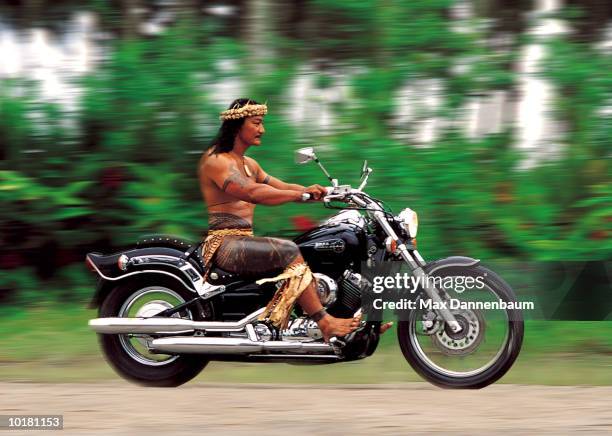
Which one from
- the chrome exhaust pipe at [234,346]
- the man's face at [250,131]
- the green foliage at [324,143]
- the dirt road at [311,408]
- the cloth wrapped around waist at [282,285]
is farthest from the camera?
the green foliage at [324,143]

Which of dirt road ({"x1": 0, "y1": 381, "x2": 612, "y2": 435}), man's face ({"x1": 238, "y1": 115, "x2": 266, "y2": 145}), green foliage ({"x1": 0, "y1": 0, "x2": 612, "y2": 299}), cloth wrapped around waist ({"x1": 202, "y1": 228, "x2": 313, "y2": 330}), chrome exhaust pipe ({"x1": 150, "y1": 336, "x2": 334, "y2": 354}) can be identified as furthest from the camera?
green foliage ({"x1": 0, "y1": 0, "x2": 612, "y2": 299})

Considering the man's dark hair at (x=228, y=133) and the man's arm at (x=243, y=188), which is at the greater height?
the man's dark hair at (x=228, y=133)

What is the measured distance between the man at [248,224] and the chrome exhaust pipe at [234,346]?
0.12 m

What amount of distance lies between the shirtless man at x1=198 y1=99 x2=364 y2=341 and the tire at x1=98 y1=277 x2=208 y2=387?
0.50 m

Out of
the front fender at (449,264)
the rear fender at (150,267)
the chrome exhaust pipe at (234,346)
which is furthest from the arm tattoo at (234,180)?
the front fender at (449,264)

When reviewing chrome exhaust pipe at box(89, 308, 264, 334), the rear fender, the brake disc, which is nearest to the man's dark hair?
the rear fender

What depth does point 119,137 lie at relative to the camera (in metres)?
9.37

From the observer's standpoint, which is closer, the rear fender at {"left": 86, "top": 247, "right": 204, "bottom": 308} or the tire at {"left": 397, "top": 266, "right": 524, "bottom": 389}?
the tire at {"left": 397, "top": 266, "right": 524, "bottom": 389}

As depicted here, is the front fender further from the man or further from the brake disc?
the man

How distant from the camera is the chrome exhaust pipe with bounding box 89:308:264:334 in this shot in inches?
269

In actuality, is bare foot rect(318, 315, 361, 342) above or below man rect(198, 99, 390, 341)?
below

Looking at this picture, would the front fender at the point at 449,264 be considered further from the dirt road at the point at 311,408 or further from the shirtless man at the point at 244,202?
the dirt road at the point at 311,408

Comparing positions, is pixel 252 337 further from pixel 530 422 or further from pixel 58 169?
pixel 58 169

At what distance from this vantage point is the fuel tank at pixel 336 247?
6781 millimetres
